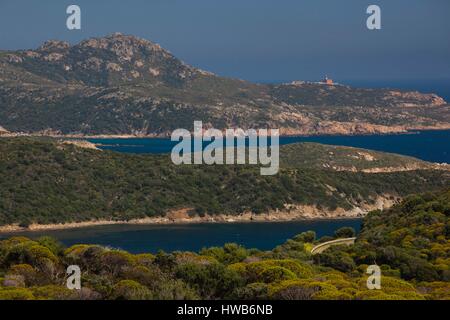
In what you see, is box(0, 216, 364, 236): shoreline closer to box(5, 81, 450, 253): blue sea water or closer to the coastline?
the coastline

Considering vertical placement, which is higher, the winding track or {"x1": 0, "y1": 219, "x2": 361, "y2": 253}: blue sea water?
the winding track

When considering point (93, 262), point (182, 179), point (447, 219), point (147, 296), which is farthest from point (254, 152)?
point (147, 296)

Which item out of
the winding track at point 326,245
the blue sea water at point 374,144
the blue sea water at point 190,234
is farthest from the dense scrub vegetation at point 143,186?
the blue sea water at point 374,144

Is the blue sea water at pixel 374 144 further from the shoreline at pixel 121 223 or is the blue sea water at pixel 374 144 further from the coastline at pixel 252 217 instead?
the shoreline at pixel 121 223

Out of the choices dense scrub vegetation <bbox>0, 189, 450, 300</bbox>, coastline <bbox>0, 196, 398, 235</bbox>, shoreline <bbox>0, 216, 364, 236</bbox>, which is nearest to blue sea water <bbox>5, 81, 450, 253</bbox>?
shoreline <bbox>0, 216, 364, 236</bbox>

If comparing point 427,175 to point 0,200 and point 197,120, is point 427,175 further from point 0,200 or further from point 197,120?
point 197,120

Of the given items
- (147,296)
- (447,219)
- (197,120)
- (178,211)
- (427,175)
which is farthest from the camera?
(197,120)
